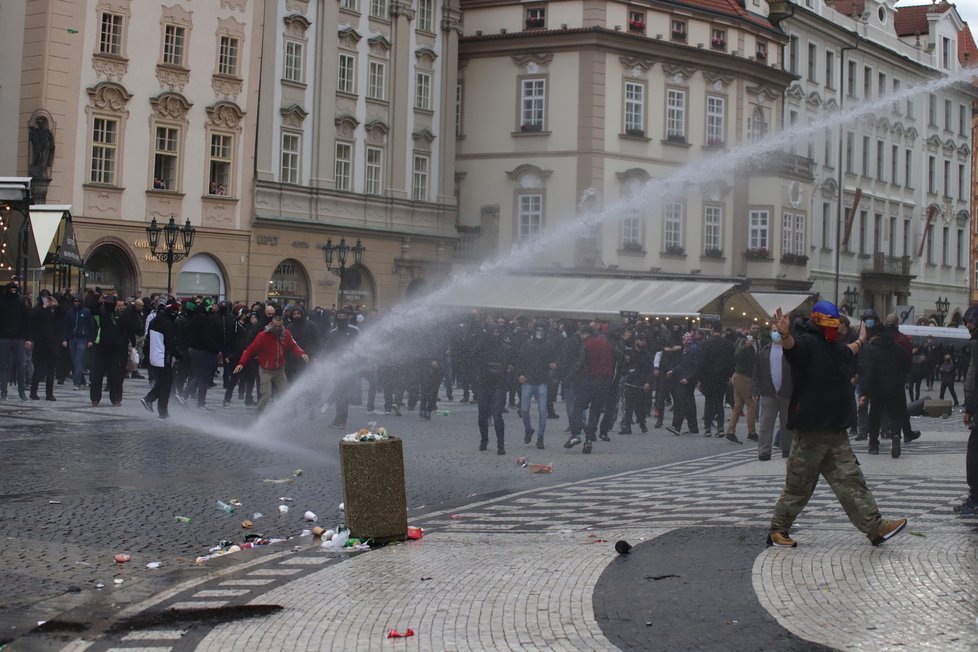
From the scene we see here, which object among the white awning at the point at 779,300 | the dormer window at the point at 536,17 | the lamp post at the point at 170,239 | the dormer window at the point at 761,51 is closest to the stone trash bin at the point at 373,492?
the lamp post at the point at 170,239

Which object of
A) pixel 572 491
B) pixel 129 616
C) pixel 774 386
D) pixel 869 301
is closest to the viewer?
pixel 129 616

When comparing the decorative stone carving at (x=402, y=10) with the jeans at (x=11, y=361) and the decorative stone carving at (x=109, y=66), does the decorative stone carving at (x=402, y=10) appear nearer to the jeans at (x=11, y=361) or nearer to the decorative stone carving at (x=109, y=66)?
the decorative stone carving at (x=109, y=66)

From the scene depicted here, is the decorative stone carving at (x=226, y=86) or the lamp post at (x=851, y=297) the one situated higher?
the decorative stone carving at (x=226, y=86)

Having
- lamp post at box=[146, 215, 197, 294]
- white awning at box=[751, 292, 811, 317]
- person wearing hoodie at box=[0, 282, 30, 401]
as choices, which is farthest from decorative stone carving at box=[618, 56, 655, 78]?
person wearing hoodie at box=[0, 282, 30, 401]

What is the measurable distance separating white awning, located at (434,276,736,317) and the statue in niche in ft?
43.1

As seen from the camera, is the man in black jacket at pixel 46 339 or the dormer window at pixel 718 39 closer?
the man in black jacket at pixel 46 339

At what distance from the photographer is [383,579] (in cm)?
886

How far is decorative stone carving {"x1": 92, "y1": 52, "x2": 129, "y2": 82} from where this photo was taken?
3822cm

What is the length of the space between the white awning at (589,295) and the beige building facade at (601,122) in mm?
4266

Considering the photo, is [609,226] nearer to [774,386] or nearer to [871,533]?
[774,386]

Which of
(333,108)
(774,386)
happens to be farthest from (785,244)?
(774,386)

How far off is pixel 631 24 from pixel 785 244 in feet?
40.1

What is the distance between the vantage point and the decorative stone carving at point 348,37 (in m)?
45.1

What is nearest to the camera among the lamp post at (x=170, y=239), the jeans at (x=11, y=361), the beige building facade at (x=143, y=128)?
the jeans at (x=11, y=361)
